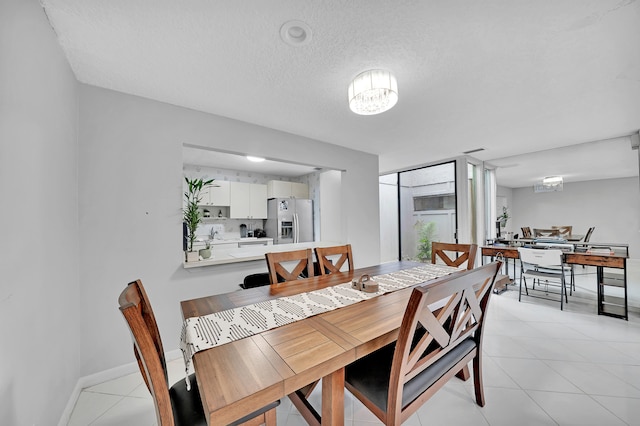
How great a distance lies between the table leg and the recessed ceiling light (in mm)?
1764

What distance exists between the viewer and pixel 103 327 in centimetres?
187

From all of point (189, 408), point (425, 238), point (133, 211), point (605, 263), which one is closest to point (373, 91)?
point (189, 408)

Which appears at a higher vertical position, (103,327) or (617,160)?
(617,160)

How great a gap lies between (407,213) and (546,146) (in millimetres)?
2533

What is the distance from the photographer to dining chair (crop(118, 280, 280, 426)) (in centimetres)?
74

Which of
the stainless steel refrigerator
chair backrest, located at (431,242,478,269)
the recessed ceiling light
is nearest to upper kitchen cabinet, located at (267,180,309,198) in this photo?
the stainless steel refrigerator

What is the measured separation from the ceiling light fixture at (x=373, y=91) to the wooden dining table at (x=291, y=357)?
1.30 metres

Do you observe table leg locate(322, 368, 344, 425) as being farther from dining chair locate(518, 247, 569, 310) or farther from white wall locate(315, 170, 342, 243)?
dining chair locate(518, 247, 569, 310)

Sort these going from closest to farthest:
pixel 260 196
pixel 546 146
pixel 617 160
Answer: pixel 546 146
pixel 617 160
pixel 260 196

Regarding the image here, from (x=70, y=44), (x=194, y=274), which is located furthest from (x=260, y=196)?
(x=70, y=44)

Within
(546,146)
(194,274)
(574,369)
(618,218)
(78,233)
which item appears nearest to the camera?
(78,233)

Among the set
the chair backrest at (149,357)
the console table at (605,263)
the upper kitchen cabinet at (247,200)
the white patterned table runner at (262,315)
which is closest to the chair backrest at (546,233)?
the console table at (605,263)

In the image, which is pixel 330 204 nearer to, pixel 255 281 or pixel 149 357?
pixel 255 281

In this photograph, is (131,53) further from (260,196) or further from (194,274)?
(260,196)
